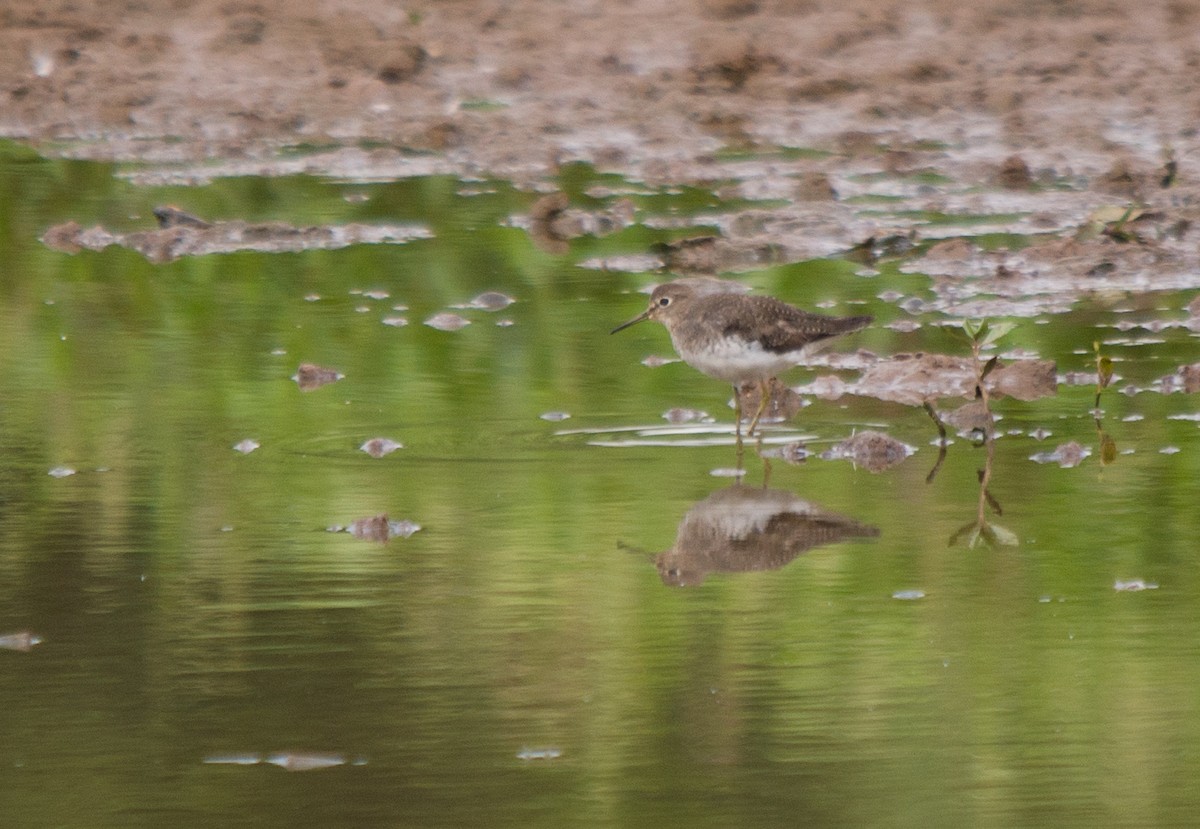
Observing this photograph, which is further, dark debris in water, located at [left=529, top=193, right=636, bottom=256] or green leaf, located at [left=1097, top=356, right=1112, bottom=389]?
dark debris in water, located at [left=529, top=193, right=636, bottom=256]

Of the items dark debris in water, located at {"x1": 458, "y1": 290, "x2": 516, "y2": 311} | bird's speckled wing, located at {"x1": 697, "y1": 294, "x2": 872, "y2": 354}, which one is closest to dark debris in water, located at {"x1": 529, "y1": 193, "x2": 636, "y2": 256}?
dark debris in water, located at {"x1": 458, "y1": 290, "x2": 516, "y2": 311}

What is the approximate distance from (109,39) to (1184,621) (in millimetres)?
15202

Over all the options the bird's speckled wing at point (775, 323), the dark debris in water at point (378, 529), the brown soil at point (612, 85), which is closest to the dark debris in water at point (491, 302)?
the bird's speckled wing at point (775, 323)

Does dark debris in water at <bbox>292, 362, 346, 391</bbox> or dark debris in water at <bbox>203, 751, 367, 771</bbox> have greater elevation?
dark debris in water at <bbox>203, 751, 367, 771</bbox>

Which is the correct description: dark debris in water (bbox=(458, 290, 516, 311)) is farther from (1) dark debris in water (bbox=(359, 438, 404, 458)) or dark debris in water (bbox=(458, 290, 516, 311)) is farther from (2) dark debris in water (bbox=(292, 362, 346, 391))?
(1) dark debris in water (bbox=(359, 438, 404, 458))

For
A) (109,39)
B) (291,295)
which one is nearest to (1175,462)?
(291,295)

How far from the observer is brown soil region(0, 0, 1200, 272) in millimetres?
16062

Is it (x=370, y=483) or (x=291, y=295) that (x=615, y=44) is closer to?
(x=291, y=295)

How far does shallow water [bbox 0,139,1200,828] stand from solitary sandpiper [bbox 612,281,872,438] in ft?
0.61

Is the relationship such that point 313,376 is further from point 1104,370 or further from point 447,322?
point 1104,370

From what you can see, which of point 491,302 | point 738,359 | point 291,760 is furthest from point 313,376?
point 291,760

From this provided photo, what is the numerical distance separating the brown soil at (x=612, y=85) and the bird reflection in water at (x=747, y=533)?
817 cm

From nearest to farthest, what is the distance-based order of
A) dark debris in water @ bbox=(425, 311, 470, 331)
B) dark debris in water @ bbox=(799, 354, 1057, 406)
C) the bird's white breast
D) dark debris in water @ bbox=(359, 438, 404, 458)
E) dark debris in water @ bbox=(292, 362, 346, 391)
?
dark debris in water @ bbox=(359, 438, 404, 458), the bird's white breast, dark debris in water @ bbox=(799, 354, 1057, 406), dark debris in water @ bbox=(292, 362, 346, 391), dark debris in water @ bbox=(425, 311, 470, 331)

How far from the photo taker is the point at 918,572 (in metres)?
5.91
